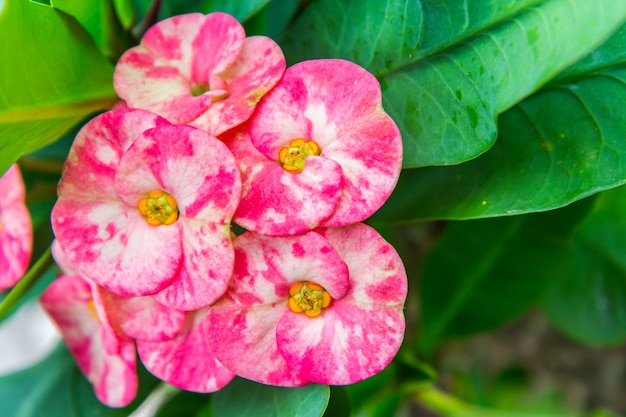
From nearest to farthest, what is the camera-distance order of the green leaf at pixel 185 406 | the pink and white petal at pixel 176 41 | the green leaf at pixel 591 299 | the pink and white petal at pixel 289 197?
the pink and white petal at pixel 289 197
the pink and white petal at pixel 176 41
the green leaf at pixel 185 406
the green leaf at pixel 591 299

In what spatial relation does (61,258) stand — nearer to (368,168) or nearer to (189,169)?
(189,169)

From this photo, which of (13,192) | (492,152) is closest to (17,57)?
(13,192)

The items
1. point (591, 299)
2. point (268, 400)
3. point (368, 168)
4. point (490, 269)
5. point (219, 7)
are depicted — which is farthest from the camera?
point (591, 299)

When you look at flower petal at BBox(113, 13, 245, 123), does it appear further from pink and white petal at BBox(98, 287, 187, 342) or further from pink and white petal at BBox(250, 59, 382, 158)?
pink and white petal at BBox(98, 287, 187, 342)

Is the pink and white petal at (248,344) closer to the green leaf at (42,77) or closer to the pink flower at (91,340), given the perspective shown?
the pink flower at (91,340)

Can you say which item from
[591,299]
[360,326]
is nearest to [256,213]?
[360,326]

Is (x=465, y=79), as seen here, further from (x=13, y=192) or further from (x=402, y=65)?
(x=13, y=192)

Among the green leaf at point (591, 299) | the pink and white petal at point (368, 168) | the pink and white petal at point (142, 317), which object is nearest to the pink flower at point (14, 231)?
the pink and white petal at point (142, 317)
